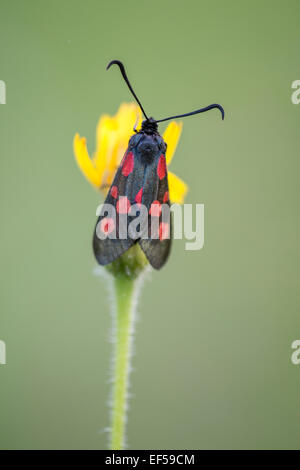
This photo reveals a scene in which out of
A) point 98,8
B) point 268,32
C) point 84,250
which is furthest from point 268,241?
point 98,8

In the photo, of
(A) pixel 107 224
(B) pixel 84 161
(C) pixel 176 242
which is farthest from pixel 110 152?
(C) pixel 176 242

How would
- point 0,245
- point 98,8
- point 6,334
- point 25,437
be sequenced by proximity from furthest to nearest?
point 98,8 → point 0,245 → point 6,334 → point 25,437

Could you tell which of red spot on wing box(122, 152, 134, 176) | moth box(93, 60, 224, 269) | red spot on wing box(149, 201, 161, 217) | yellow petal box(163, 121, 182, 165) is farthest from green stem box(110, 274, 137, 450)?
yellow petal box(163, 121, 182, 165)

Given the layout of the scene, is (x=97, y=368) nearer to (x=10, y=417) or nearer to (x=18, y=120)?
(x=10, y=417)

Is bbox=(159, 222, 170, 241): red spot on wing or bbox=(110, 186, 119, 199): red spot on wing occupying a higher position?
bbox=(110, 186, 119, 199): red spot on wing

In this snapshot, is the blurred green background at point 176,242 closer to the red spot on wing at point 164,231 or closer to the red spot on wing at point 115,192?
the red spot on wing at point 164,231

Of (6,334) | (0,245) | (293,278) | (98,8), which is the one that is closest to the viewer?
(6,334)

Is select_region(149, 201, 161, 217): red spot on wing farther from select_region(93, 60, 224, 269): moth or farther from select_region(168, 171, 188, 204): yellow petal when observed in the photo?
select_region(168, 171, 188, 204): yellow petal

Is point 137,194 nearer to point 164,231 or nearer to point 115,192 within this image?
point 115,192
